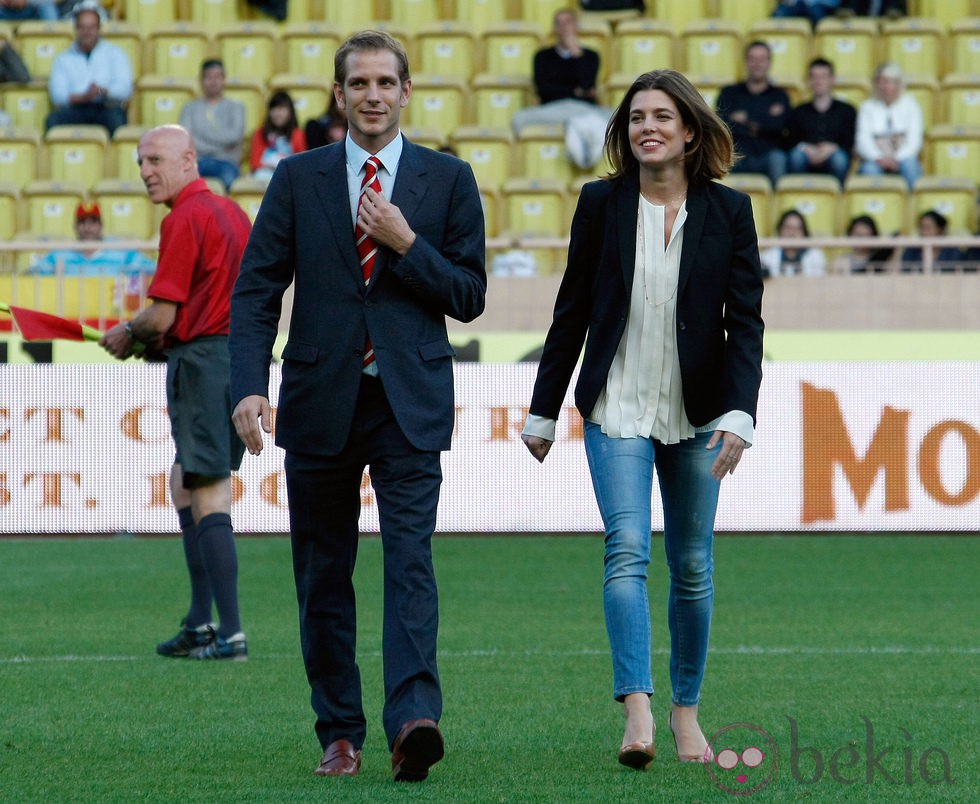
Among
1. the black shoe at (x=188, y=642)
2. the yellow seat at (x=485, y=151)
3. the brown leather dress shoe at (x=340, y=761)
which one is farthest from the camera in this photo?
the yellow seat at (x=485, y=151)

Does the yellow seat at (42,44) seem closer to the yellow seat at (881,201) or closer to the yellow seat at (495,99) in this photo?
the yellow seat at (495,99)

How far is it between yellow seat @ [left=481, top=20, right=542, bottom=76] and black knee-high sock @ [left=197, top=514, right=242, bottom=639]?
32.5ft

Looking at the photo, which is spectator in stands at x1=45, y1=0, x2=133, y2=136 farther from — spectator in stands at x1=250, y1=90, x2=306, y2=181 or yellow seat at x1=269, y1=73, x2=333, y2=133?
spectator in stands at x1=250, y1=90, x2=306, y2=181

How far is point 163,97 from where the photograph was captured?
16062mm

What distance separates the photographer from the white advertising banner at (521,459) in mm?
11688

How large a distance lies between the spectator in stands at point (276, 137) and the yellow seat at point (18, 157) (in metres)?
1.99

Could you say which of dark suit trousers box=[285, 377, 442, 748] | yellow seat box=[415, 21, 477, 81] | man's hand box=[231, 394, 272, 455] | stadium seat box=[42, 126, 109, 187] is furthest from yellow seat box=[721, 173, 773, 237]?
man's hand box=[231, 394, 272, 455]

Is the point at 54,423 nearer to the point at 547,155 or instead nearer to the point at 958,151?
the point at 547,155

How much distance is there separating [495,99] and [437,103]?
0.51 meters

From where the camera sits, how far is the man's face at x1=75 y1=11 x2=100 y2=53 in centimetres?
1568

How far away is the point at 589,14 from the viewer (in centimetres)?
1680

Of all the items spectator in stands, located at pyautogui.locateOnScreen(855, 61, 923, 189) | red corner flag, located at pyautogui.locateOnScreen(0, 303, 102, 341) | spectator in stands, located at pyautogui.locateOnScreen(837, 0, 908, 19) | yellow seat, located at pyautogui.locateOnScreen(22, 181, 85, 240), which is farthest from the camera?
spectator in stands, located at pyautogui.locateOnScreen(837, 0, 908, 19)

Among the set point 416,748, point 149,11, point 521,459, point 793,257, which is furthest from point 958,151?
point 416,748

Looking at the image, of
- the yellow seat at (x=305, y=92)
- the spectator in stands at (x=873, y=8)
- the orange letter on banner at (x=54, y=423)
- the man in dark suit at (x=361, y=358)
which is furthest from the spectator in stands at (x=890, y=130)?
the man in dark suit at (x=361, y=358)
